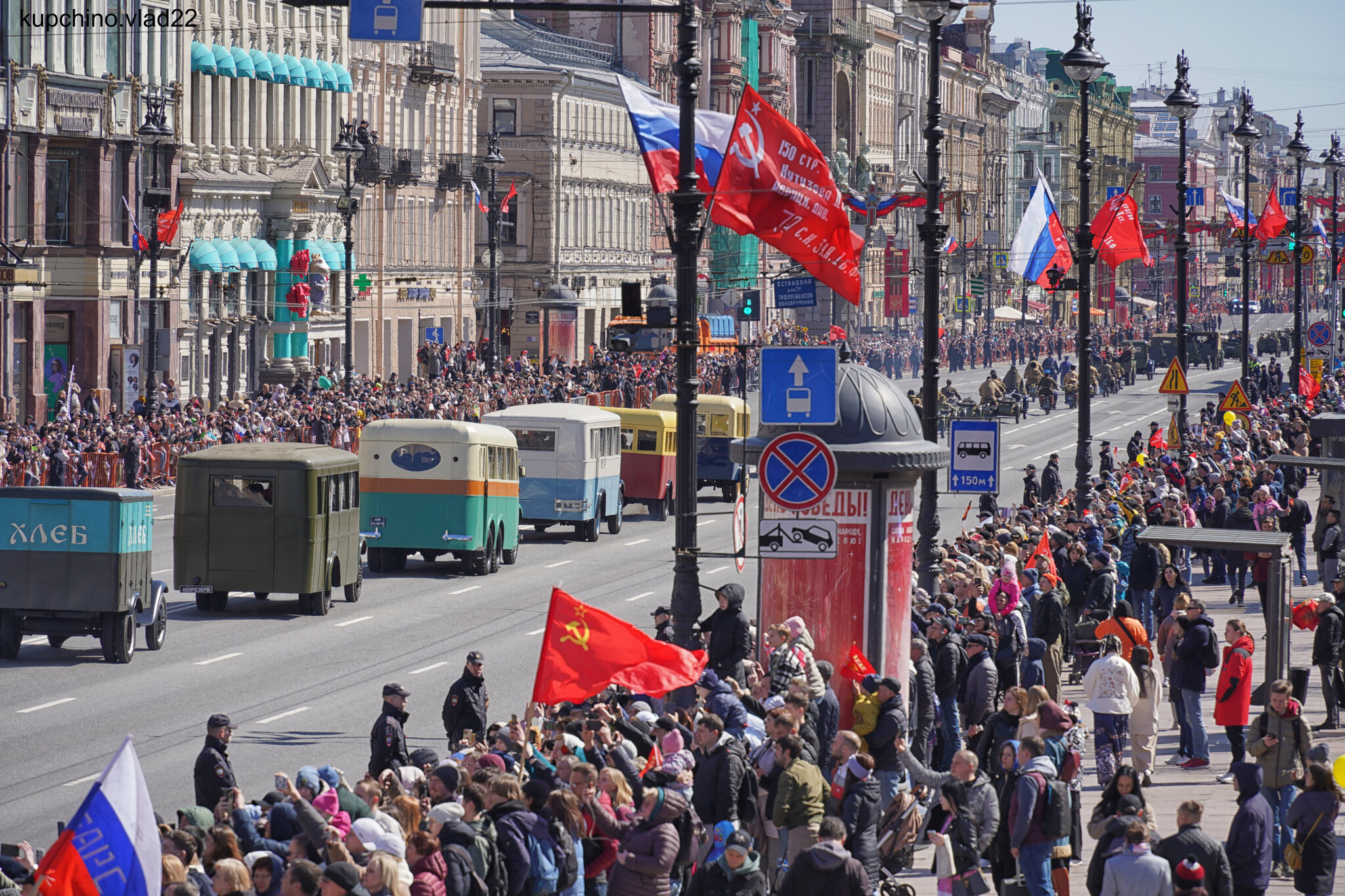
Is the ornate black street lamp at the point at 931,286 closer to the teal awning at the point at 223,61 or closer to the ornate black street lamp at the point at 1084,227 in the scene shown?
the ornate black street lamp at the point at 1084,227

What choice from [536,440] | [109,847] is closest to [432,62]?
[536,440]

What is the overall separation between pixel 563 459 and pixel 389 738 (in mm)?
21902

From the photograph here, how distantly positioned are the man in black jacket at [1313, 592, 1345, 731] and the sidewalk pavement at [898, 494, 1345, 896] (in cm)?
19

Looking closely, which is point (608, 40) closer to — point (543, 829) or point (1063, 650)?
point (1063, 650)

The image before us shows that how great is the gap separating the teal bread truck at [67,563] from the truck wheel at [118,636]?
10mm

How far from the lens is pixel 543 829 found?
11867 millimetres

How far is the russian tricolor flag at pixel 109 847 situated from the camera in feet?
30.2

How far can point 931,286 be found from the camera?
23.7 metres

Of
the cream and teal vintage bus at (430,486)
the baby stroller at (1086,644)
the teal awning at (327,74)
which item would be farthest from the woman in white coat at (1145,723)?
the teal awning at (327,74)

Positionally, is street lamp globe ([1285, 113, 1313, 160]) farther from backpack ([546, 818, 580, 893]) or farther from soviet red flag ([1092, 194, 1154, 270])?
backpack ([546, 818, 580, 893])

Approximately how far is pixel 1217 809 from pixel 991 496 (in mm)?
21111

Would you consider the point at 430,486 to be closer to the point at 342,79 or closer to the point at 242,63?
the point at 242,63

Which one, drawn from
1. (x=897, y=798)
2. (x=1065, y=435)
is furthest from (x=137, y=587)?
(x=1065, y=435)

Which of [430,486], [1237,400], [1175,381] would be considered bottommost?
[430,486]
